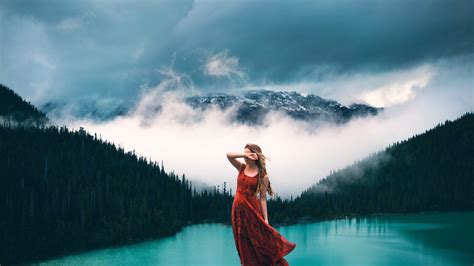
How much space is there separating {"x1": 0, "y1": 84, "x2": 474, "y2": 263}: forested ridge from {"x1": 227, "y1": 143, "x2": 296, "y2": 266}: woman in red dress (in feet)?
260

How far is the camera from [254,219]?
28.9 feet

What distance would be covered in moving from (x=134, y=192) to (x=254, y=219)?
11592cm

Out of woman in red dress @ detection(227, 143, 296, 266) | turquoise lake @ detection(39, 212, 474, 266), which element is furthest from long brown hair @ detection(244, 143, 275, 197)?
turquoise lake @ detection(39, 212, 474, 266)

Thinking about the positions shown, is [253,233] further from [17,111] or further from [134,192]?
[17,111]

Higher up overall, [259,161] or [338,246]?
[259,161]

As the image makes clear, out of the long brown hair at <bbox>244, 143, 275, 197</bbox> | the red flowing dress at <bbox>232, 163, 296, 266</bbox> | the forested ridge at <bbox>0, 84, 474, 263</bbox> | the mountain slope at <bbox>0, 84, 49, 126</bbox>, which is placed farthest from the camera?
the mountain slope at <bbox>0, 84, 49, 126</bbox>

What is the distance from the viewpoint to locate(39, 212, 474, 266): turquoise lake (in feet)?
210

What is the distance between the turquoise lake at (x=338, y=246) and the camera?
64.1 metres

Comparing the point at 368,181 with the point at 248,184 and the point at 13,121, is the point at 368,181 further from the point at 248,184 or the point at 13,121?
the point at 248,184

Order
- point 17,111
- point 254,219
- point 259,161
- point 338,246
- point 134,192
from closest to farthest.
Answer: point 259,161 < point 254,219 < point 338,246 < point 134,192 < point 17,111

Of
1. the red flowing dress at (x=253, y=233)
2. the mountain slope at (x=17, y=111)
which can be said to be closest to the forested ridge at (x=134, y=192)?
the mountain slope at (x=17, y=111)

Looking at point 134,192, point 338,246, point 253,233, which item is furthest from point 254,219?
point 134,192

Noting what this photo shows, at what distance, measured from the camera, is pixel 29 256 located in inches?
3123

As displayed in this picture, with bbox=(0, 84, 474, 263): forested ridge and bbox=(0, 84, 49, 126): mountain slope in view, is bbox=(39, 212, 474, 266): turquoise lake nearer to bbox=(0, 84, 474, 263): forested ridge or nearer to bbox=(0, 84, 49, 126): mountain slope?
bbox=(0, 84, 474, 263): forested ridge
